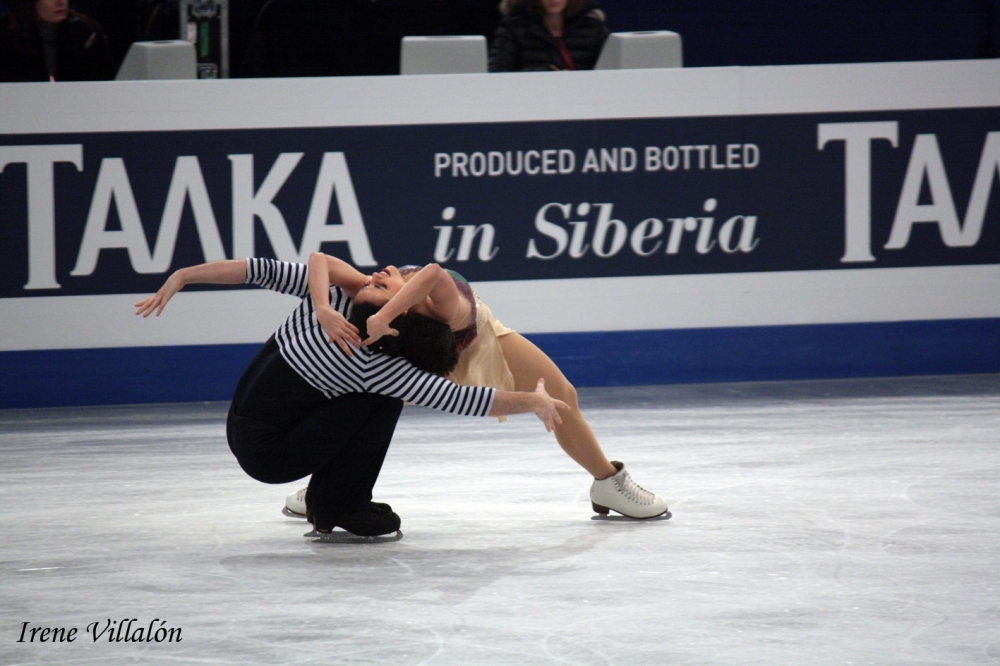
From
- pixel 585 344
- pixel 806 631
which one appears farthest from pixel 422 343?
pixel 585 344

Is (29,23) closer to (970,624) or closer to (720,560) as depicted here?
(720,560)

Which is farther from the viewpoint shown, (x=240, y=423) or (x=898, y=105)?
(x=898, y=105)

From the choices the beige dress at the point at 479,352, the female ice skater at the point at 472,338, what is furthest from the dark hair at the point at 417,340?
the beige dress at the point at 479,352

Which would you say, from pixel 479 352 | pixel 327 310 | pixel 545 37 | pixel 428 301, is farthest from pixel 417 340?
pixel 545 37

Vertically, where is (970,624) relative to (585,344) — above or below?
above

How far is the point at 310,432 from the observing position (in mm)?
4156

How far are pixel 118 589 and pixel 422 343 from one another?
3.36 ft

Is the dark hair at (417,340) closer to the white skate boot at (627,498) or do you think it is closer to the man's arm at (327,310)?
the man's arm at (327,310)

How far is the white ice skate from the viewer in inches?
181

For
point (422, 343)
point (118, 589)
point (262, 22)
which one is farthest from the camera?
point (262, 22)

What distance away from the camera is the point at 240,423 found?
4.23 meters

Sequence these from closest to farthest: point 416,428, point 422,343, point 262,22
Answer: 1. point 422,343
2. point 416,428
3. point 262,22

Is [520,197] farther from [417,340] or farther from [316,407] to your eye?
Answer: [417,340]

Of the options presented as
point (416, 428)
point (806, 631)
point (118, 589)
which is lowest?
point (416, 428)
